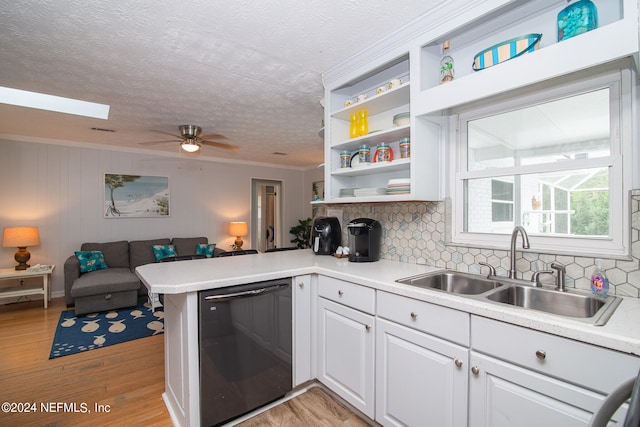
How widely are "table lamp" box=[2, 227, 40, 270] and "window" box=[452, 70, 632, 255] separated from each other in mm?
5076

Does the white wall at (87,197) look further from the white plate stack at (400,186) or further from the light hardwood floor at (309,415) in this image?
the white plate stack at (400,186)

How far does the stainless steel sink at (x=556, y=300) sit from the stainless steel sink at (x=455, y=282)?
0.37 feet

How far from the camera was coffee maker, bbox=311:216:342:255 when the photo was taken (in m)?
2.65

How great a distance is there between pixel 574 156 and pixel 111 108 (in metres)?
3.85

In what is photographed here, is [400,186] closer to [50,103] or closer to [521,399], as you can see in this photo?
[521,399]

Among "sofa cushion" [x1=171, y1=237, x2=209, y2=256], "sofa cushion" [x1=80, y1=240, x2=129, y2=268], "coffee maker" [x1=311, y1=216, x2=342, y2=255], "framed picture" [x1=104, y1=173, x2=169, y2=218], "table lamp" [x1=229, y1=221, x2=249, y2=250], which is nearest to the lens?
"coffee maker" [x1=311, y1=216, x2=342, y2=255]

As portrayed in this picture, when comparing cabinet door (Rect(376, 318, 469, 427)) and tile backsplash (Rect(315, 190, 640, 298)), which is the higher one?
tile backsplash (Rect(315, 190, 640, 298))

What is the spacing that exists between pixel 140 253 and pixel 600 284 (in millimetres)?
5323

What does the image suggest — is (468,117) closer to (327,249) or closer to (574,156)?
(574,156)

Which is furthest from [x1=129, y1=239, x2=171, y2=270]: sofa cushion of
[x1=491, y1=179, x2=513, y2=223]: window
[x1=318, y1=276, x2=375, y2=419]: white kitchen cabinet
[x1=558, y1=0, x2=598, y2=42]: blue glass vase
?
[x1=558, y1=0, x2=598, y2=42]: blue glass vase

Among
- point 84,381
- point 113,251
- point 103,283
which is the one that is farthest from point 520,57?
point 113,251

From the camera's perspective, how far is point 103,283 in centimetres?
379

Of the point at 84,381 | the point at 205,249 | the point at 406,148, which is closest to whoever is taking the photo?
the point at 406,148

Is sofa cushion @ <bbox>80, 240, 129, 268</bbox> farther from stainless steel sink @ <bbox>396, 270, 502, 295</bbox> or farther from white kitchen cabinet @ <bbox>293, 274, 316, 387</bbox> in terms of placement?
stainless steel sink @ <bbox>396, 270, 502, 295</bbox>
